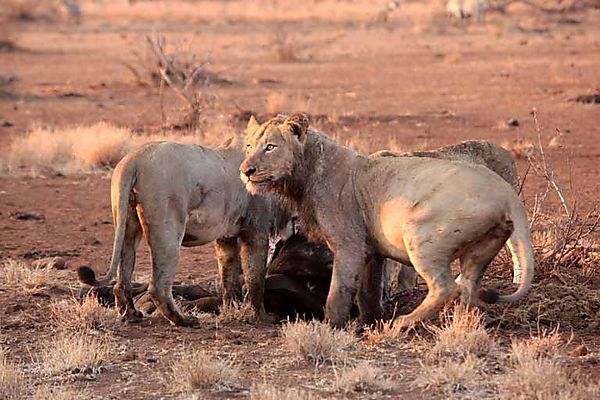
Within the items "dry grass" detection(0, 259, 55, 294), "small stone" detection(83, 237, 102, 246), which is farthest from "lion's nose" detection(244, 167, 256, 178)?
"small stone" detection(83, 237, 102, 246)

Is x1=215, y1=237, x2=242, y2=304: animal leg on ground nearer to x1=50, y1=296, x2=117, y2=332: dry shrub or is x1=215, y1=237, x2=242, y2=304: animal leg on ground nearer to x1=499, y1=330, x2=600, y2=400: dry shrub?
x1=50, y1=296, x2=117, y2=332: dry shrub

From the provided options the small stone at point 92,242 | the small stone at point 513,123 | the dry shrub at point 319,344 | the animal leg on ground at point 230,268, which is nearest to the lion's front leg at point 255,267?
the animal leg on ground at point 230,268

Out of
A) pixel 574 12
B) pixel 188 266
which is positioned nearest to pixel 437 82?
pixel 188 266

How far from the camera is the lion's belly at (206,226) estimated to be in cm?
844

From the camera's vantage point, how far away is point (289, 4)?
67188 millimetres

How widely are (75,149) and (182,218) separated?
871 centimetres

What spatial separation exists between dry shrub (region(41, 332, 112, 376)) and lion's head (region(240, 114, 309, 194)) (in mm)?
1400

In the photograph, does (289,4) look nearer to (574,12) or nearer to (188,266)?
Result: (574,12)

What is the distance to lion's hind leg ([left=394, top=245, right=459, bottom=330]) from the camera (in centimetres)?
731

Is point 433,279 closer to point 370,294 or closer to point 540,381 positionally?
point 370,294

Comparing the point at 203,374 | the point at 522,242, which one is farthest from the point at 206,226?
the point at 522,242

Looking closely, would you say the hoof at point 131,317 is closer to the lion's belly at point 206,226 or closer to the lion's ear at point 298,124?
the lion's belly at point 206,226

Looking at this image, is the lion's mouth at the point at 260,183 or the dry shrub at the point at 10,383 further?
the lion's mouth at the point at 260,183

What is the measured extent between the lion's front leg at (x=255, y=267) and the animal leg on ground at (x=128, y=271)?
83 cm
